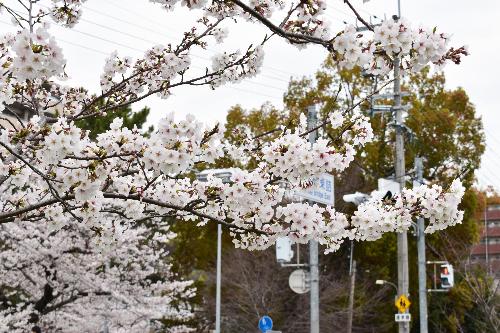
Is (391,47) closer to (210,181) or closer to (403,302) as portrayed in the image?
(210,181)

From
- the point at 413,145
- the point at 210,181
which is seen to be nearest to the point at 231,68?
the point at 210,181

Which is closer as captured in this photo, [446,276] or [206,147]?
[206,147]

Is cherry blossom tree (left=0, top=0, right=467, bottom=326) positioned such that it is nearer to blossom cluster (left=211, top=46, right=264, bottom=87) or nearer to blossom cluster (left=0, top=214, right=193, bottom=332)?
blossom cluster (left=211, top=46, right=264, bottom=87)

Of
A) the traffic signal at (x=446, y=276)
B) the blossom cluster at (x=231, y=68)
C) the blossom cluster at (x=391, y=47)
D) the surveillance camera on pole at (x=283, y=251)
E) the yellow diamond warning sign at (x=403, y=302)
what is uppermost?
the blossom cluster at (x=231, y=68)

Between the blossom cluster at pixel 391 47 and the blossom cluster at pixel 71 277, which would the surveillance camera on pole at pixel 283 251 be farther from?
the blossom cluster at pixel 391 47

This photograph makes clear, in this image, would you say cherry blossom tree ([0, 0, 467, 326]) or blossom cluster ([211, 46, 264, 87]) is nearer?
cherry blossom tree ([0, 0, 467, 326])

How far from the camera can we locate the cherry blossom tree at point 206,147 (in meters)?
4.19

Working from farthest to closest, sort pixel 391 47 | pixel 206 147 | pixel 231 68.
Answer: pixel 231 68, pixel 206 147, pixel 391 47

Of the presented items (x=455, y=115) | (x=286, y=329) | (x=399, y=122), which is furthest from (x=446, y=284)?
(x=455, y=115)

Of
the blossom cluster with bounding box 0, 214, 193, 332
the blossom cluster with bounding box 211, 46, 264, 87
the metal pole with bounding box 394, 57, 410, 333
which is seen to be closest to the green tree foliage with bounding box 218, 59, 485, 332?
the metal pole with bounding box 394, 57, 410, 333

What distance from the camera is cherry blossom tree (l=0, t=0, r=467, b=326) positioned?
4.19 meters

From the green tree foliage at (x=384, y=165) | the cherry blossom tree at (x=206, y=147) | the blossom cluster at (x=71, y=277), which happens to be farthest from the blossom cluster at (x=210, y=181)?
the green tree foliage at (x=384, y=165)

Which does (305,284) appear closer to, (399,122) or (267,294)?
(399,122)

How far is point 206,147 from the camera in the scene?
5.00 meters
